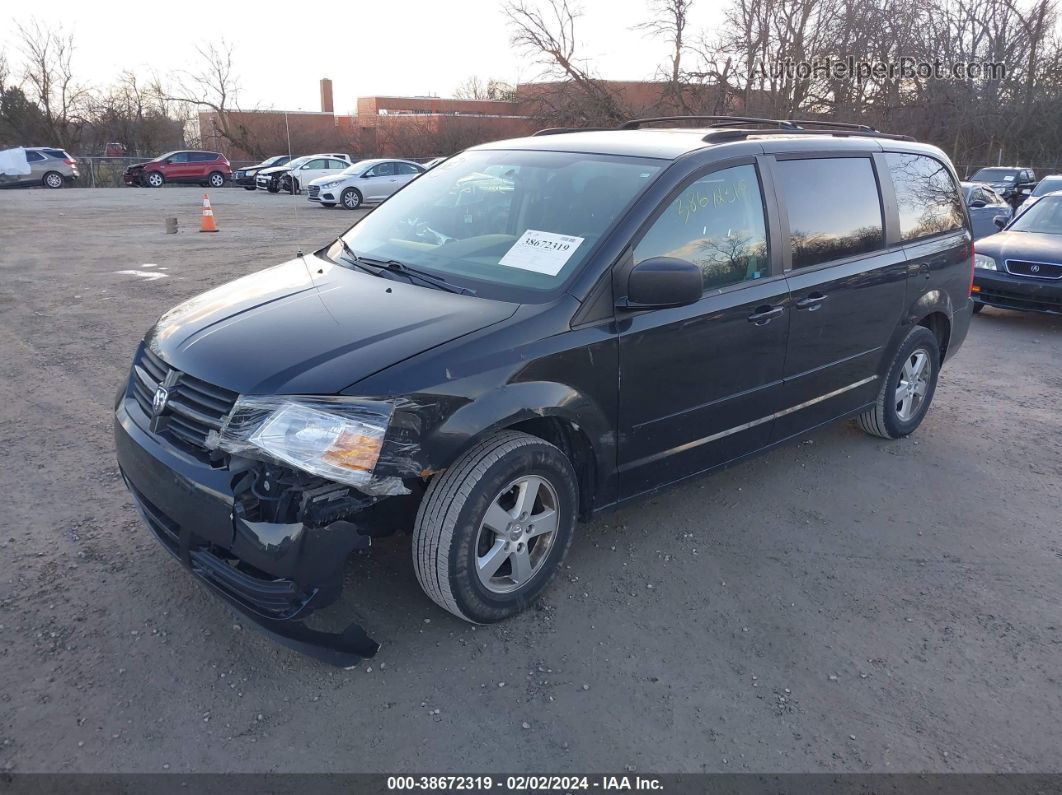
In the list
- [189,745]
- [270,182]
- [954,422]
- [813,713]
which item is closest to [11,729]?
[189,745]

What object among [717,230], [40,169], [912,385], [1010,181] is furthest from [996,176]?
[40,169]

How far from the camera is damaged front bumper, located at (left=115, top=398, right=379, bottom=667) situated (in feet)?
8.77

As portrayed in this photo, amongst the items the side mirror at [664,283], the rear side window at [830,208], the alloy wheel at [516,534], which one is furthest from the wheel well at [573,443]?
the rear side window at [830,208]

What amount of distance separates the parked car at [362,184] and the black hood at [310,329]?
21745 millimetres

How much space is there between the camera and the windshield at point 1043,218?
9.74 meters

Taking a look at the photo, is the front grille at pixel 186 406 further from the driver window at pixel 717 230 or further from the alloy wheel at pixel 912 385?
the alloy wheel at pixel 912 385

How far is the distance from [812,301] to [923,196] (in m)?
1.62

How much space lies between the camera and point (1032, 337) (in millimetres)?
8734

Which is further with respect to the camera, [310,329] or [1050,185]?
[1050,185]

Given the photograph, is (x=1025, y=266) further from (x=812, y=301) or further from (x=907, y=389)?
(x=812, y=301)

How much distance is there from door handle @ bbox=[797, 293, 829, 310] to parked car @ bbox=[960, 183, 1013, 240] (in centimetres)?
1016

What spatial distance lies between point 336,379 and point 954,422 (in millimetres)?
4897

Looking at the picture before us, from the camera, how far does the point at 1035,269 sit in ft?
28.9

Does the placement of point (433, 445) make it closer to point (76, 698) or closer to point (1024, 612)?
point (76, 698)
